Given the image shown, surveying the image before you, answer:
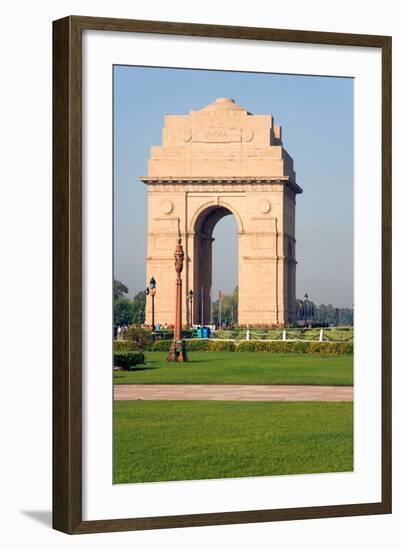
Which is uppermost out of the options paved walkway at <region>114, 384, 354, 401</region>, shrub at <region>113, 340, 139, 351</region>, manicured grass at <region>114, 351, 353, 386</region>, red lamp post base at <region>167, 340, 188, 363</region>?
shrub at <region>113, 340, 139, 351</region>

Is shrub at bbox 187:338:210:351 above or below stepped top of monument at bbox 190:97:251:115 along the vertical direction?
below

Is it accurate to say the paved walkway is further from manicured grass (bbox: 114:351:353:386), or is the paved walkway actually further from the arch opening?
the arch opening

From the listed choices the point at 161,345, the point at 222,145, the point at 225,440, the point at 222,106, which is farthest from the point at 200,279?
the point at 225,440

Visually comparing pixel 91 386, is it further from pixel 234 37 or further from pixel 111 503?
pixel 234 37

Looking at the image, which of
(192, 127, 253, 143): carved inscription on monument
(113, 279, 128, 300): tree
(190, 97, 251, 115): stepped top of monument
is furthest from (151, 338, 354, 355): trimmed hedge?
(190, 97, 251, 115): stepped top of monument

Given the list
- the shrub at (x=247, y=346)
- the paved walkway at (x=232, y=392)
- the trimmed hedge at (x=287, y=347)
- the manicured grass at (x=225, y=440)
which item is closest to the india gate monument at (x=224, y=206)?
the trimmed hedge at (x=287, y=347)

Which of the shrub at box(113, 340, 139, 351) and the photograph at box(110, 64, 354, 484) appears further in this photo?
the shrub at box(113, 340, 139, 351)

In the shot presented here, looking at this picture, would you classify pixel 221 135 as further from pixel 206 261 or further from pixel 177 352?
pixel 177 352
